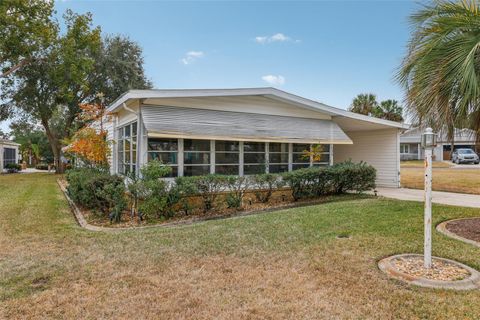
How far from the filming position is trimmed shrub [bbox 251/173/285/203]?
1004cm

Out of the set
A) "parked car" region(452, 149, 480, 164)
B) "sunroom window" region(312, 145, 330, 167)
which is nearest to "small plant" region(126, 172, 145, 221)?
"sunroom window" region(312, 145, 330, 167)

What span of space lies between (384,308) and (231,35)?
16.4 m

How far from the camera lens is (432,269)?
4301mm

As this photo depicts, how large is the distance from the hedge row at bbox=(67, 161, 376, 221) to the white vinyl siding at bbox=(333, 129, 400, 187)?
439cm

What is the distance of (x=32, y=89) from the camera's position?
25.0 m

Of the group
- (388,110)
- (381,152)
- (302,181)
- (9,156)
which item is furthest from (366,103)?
(9,156)

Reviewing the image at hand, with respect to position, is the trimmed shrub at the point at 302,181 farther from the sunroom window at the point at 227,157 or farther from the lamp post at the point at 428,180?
the lamp post at the point at 428,180

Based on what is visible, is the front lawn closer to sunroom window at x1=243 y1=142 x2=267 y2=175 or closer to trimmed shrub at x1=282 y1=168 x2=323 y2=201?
trimmed shrub at x1=282 y1=168 x2=323 y2=201

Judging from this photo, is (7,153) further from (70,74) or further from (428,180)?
(428,180)

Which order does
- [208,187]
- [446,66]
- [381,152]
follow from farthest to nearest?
[381,152], [208,187], [446,66]

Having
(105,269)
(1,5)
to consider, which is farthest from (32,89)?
(105,269)

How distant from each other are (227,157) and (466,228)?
721 cm

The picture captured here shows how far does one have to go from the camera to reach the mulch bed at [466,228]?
234 inches

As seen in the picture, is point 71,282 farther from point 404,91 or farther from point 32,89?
point 32,89
